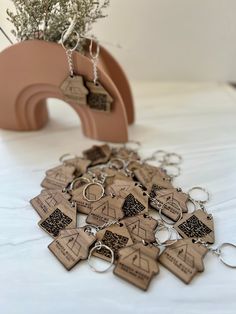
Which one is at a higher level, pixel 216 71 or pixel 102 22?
pixel 102 22

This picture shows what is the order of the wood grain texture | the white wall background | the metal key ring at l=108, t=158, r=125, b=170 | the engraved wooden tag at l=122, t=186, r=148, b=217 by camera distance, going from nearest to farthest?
the wood grain texture, the engraved wooden tag at l=122, t=186, r=148, b=217, the metal key ring at l=108, t=158, r=125, b=170, the white wall background

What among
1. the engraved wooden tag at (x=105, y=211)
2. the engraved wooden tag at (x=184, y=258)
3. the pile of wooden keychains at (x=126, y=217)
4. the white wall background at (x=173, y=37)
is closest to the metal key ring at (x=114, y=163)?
the pile of wooden keychains at (x=126, y=217)

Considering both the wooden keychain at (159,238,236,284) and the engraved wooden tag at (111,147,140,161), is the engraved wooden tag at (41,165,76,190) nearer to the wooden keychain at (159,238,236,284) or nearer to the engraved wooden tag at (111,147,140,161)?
the engraved wooden tag at (111,147,140,161)

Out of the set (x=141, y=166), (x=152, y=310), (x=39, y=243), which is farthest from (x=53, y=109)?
(x=152, y=310)

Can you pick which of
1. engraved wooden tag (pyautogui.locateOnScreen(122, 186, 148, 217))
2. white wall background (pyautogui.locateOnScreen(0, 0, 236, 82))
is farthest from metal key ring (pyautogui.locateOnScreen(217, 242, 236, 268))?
white wall background (pyautogui.locateOnScreen(0, 0, 236, 82))

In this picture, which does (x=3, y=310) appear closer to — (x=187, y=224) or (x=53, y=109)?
(x=187, y=224)

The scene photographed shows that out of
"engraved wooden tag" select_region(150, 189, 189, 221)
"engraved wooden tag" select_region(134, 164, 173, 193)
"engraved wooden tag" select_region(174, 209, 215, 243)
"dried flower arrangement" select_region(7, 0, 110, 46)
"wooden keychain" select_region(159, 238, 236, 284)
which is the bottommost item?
"wooden keychain" select_region(159, 238, 236, 284)
